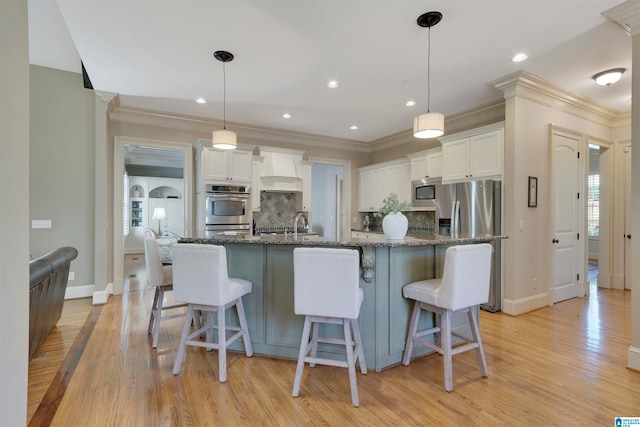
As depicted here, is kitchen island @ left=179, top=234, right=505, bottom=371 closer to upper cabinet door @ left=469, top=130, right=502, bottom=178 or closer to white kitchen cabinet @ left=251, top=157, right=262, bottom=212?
upper cabinet door @ left=469, top=130, right=502, bottom=178

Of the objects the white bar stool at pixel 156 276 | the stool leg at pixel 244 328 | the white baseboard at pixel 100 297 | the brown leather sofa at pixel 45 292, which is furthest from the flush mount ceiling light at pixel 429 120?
the white baseboard at pixel 100 297

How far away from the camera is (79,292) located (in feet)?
13.8

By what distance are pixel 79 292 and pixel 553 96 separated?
6.78m

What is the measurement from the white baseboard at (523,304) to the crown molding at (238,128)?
4.25 meters

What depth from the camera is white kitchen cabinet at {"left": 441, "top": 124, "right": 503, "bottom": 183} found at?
3.90 meters

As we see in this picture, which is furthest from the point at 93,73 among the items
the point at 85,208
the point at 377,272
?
the point at 377,272

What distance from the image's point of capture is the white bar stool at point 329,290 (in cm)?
197

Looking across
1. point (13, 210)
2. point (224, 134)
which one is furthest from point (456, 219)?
point (13, 210)

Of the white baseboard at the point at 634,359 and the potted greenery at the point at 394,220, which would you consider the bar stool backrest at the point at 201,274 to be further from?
the white baseboard at the point at 634,359

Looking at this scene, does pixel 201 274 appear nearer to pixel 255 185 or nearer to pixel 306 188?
pixel 255 185

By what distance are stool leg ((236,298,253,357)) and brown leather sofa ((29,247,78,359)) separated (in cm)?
141

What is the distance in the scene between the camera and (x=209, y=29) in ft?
8.70

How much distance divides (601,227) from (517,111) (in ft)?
9.73

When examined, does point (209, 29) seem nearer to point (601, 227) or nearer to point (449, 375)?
point (449, 375)
